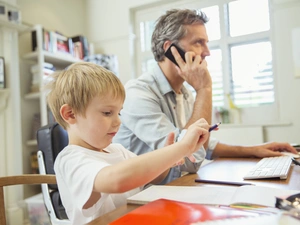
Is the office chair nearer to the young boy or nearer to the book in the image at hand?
the young boy

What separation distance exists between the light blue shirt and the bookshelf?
184cm

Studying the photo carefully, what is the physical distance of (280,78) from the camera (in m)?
2.83

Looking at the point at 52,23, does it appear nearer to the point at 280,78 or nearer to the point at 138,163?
the point at 280,78

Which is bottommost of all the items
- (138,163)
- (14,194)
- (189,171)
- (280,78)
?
(14,194)

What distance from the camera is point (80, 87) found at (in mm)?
682

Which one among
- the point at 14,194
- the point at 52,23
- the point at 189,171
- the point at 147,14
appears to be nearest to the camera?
the point at 189,171

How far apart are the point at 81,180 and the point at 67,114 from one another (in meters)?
0.19

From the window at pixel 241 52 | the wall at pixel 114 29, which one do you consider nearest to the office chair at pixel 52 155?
the window at pixel 241 52

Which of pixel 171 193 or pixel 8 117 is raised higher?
pixel 8 117

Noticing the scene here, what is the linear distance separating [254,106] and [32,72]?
235 cm

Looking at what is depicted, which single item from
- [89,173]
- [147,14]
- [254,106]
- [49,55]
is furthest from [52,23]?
[89,173]

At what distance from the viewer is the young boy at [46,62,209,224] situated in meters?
0.55

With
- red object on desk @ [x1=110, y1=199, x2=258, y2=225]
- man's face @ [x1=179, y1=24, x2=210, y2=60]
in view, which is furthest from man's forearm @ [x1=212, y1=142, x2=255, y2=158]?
red object on desk @ [x1=110, y1=199, x2=258, y2=225]

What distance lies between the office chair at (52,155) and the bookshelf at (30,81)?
5.25 ft
